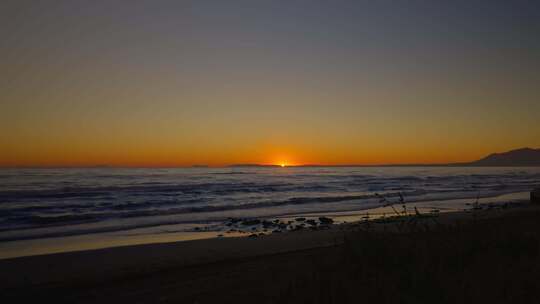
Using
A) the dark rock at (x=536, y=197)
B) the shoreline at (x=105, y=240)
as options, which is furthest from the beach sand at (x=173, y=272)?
the dark rock at (x=536, y=197)

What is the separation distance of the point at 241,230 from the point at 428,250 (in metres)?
11.0

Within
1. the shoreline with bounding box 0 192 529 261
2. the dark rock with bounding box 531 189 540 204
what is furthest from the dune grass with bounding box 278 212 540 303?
the dark rock with bounding box 531 189 540 204

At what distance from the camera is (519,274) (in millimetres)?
4441

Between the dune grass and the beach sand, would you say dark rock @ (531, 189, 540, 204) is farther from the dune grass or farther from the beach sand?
the dune grass

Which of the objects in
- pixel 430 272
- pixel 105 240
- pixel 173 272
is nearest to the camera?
pixel 430 272

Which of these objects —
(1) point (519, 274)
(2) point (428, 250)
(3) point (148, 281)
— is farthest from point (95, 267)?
(1) point (519, 274)

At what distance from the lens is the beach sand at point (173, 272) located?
5.46 meters

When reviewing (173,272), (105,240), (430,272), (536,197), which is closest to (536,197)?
(536,197)

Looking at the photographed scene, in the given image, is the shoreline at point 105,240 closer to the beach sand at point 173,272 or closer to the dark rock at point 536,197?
the beach sand at point 173,272

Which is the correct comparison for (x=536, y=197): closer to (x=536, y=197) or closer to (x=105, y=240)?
(x=536, y=197)

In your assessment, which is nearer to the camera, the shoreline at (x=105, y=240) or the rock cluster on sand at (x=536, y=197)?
the shoreline at (x=105, y=240)

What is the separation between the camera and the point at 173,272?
296 inches

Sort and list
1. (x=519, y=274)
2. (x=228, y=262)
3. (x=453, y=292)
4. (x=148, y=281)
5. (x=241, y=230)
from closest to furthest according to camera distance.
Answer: (x=453, y=292) < (x=519, y=274) < (x=148, y=281) < (x=228, y=262) < (x=241, y=230)

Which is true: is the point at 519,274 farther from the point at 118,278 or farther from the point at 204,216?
the point at 204,216
